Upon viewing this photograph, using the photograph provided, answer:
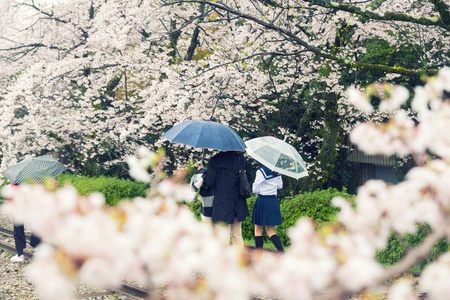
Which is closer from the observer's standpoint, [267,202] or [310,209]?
Answer: [267,202]

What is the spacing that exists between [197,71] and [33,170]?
4372mm

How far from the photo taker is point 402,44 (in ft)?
34.7

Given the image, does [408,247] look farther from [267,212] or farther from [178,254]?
[178,254]

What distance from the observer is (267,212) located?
18.1ft

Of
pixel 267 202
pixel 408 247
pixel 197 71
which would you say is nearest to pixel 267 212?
pixel 267 202

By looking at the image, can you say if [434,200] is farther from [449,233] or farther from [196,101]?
[196,101]

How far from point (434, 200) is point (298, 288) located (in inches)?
30.5

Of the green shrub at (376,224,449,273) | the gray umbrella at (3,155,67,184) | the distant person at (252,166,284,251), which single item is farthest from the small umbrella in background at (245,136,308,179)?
the gray umbrella at (3,155,67,184)

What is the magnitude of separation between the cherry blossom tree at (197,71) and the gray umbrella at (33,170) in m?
2.18

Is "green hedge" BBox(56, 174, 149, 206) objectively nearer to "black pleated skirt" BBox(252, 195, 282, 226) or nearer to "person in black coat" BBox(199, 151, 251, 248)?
"black pleated skirt" BBox(252, 195, 282, 226)

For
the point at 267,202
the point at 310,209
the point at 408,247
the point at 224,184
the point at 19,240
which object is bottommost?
the point at 19,240

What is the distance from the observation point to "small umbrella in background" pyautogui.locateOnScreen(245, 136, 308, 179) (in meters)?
5.42

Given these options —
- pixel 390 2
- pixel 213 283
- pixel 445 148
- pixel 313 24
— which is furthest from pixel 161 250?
pixel 390 2

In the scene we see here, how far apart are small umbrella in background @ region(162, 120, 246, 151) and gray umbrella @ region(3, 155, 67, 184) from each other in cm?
250
